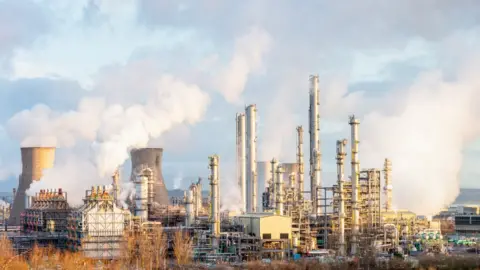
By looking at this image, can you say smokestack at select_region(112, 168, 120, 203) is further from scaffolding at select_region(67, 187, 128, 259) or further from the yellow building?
the yellow building

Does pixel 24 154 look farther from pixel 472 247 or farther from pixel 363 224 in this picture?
pixel 472 247

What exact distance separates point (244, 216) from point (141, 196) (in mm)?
5561

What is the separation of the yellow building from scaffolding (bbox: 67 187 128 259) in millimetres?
5784

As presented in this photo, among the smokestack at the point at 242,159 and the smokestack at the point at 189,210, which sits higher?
the smokestack at the point at 242,159

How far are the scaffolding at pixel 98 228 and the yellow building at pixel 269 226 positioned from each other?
5.78m

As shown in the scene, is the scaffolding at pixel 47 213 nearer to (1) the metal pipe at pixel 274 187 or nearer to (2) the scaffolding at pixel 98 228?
(2) the scaffolding at pixel 98 228

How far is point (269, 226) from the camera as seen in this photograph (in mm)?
37594

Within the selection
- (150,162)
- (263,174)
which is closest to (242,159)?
(263,174)

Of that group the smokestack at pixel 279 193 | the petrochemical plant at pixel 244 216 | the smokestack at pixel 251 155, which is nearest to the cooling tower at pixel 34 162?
the petrochemical plant at pixel 244 216

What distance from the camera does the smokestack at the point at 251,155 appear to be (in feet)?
168

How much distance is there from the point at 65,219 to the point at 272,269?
48.2ft

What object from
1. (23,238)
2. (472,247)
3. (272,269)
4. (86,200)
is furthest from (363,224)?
(23,238)

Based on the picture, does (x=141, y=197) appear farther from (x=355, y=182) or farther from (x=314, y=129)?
(x=314, y=129)

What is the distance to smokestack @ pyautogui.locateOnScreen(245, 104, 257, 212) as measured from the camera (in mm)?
51094
